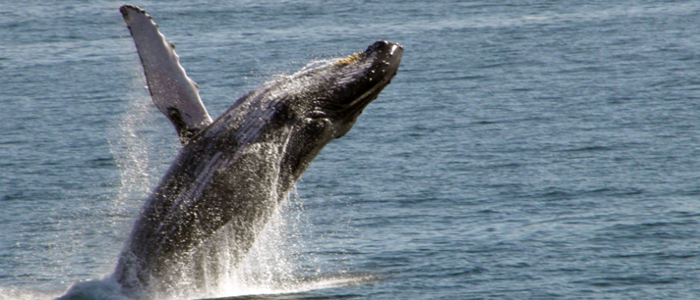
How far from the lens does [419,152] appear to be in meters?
16.3

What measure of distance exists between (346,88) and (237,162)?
1.11 m

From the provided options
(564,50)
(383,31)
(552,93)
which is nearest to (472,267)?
(552,93)

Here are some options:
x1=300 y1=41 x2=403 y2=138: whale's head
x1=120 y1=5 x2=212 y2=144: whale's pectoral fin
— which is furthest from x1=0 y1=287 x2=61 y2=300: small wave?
x1=300 y1=41 x2=403 y2=138: whale's head

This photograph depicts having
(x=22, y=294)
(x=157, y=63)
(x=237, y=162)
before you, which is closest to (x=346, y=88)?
(x=237, y=162)

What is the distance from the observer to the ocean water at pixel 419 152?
1081cm

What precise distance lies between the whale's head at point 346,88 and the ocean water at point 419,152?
5.40ft

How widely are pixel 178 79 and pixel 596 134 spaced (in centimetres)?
931

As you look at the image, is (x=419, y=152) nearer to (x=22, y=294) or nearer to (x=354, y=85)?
(x=354, y=85)

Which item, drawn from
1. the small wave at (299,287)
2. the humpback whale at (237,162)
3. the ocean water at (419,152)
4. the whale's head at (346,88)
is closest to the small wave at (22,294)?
the ocean water at (419,152)

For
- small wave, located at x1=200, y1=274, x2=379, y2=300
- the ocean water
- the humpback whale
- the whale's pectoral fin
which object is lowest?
the ocean water

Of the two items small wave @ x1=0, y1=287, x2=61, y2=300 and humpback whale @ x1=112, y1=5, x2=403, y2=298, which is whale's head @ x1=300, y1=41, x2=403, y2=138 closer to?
humpback whale @ x1=112, y1=5, x2=403, y2=298

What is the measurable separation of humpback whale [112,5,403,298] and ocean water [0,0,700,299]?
1.40ft

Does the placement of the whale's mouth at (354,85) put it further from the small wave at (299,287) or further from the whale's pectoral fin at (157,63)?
the small wave at (299,287)

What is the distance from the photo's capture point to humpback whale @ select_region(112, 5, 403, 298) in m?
8.59
